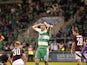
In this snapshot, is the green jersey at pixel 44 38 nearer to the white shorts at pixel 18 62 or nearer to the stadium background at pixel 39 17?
the white shorts at pixel 18 62

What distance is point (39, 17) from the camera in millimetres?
37875

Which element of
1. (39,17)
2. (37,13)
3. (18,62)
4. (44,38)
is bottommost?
(18,62)

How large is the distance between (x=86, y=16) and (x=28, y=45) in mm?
6602

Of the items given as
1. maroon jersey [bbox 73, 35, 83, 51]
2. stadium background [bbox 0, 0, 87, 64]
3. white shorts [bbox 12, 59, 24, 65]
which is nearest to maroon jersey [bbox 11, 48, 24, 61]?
white shorts [bbox 12, 59, 24, 65]

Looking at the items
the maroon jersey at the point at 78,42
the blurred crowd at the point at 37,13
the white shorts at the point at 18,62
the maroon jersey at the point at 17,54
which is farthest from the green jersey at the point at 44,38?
the blurred crowd at the point at 37,13

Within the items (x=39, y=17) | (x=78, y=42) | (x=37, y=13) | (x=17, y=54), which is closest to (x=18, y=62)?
(x=17, y=54)

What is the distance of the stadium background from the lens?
3434 centimetres

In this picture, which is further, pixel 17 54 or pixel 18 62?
pixel 17 54

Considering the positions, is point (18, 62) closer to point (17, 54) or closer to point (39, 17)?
point (17, 54)

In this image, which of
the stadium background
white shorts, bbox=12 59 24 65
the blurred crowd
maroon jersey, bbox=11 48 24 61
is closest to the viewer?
white shorts, bbox=12 59 24 65

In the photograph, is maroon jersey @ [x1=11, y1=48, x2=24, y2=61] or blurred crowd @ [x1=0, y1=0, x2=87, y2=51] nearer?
maroon jersey @ [x1=11, y1=48, x2=24, y2=61]

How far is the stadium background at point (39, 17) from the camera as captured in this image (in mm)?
34344

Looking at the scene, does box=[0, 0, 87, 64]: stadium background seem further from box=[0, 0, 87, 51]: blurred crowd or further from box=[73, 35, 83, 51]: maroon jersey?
box=[73, 35, 83, 51]: maroon jersey

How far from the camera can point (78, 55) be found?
19.5 m
